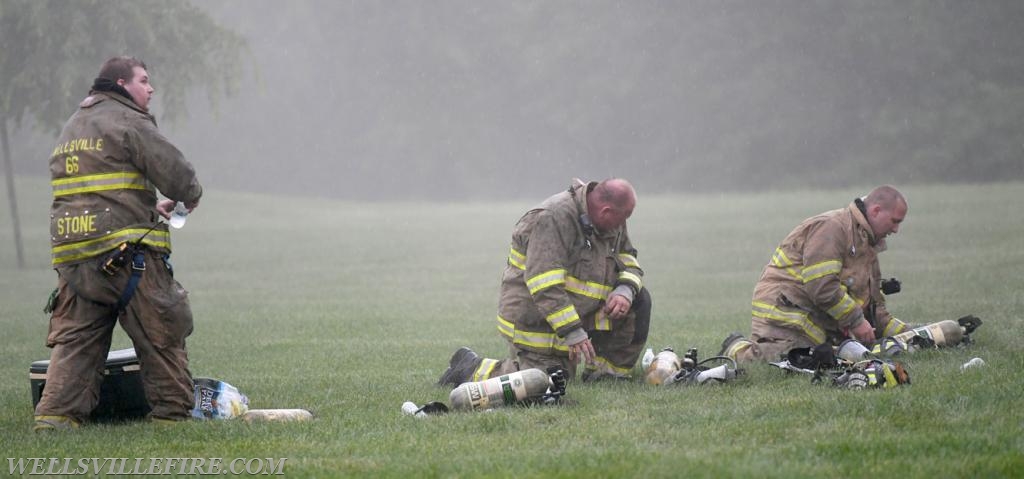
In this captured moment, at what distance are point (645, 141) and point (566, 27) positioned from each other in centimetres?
874

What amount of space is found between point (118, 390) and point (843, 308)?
4828 mm

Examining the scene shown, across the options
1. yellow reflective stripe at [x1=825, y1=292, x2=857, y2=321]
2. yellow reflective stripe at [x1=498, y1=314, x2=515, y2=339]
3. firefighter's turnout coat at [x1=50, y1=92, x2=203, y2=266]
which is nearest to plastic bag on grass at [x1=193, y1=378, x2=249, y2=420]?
firefighter's turnout coat at [x1=50, y1=92, x2=203, y2=266]

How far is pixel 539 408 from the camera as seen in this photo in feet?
23.0

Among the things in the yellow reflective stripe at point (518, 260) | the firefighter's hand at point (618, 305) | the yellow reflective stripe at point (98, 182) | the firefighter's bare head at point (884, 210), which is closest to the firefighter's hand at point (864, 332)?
the firefighter's bare head at point (884, 210)

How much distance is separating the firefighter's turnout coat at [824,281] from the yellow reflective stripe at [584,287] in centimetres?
145

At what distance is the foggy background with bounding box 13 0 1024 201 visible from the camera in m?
53.2

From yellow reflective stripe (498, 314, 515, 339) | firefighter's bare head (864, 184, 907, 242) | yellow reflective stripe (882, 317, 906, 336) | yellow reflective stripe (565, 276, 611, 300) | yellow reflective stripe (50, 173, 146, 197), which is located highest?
yellow reflective stripe (50, 173, 146, 197)

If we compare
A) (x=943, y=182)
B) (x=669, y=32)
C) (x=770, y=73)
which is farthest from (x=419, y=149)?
(x=943, y=182)

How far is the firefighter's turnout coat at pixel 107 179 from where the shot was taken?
22.2 feet

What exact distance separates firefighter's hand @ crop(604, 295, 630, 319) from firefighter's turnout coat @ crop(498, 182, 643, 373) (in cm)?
11

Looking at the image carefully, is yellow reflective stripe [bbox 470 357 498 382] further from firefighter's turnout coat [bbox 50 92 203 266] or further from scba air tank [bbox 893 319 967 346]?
scba air tank [bbox 893 319 967 346]

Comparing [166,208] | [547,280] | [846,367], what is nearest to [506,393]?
[547,280]

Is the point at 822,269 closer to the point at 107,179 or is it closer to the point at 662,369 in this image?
the point at 662,369

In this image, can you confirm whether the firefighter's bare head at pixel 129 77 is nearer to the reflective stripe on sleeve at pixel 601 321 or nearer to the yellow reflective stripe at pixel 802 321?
the reflective stripe on sleeve at pixel 601 321
